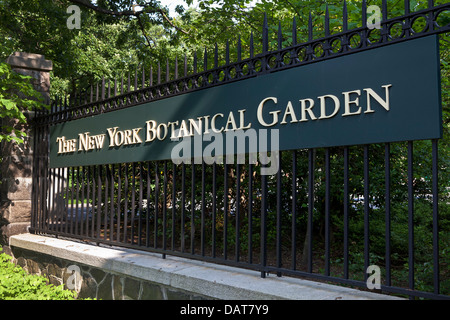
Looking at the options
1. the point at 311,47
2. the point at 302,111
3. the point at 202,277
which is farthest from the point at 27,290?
the point at 311,47

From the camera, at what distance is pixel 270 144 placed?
3779mm

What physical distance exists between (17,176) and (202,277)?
4882mm

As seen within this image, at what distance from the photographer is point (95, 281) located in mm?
5156

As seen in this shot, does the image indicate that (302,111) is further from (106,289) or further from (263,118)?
(106,289)

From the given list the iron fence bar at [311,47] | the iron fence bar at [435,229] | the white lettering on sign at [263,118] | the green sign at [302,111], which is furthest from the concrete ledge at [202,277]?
the iron fence bar at [311,47]

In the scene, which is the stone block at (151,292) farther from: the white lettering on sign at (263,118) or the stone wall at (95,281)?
the white lettering on sign at (263,118)

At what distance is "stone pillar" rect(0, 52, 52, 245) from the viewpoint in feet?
23.3

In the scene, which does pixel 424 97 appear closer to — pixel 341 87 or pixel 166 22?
pixel 341 87

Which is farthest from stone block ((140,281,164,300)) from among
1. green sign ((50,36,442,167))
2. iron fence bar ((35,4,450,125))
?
iron fence bar ((35,4,450,125))

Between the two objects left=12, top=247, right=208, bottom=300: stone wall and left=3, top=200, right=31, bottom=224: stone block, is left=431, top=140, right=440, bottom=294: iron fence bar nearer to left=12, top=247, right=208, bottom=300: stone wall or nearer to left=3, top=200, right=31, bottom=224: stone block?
left=12, top=247, right=208, bottom=300: stone wall

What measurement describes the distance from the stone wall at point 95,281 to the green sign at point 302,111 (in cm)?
145

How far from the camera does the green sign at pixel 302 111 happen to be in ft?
9.45

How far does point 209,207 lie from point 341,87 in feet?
14.8

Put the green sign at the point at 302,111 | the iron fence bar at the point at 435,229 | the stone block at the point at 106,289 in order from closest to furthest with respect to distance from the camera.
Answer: the iron fence bar at the point at 435,229 < the green sign at the point at 302,111 < the stone block at the point at 106,289
